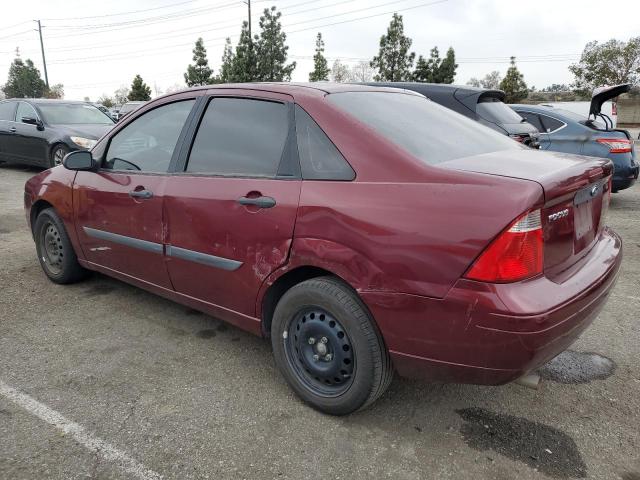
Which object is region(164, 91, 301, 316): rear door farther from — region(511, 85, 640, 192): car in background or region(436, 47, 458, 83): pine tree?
region(436, 47, 458, 83): pine tree

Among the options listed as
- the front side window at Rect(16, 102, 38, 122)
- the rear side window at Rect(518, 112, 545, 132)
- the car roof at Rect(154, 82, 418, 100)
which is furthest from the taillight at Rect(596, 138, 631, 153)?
the front side window at Rect(16, 102, 38, 122)

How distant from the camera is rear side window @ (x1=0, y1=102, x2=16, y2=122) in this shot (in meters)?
10.8

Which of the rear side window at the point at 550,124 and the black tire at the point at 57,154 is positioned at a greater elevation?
the rear side window at the point at 550,124

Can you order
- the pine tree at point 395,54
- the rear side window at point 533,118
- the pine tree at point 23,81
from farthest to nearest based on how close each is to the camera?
the pine tree at point 23,81 < the pine tree at point 395,54 < the rear side window at point 533,118

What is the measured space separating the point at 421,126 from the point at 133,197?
1888mm

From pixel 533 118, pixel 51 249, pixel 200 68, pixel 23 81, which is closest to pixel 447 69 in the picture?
pixel 200 68

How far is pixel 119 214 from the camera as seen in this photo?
11.3ft

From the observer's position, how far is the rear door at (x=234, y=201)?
102 inches

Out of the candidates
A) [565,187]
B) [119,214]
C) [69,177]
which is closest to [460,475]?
[565,187]

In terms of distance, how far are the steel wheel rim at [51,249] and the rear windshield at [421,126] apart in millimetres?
2802

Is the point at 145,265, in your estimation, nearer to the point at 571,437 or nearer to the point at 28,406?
the point at 28,406

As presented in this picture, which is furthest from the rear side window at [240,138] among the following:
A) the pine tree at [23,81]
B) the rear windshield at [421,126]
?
the pine tree at [23,81]

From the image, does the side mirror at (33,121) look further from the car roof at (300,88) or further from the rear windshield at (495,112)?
the car roof at (300,88)

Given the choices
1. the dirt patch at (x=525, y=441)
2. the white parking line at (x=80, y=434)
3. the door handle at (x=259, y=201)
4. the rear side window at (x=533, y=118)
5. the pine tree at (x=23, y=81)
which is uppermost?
the pine tree at (x=23, y=81)
